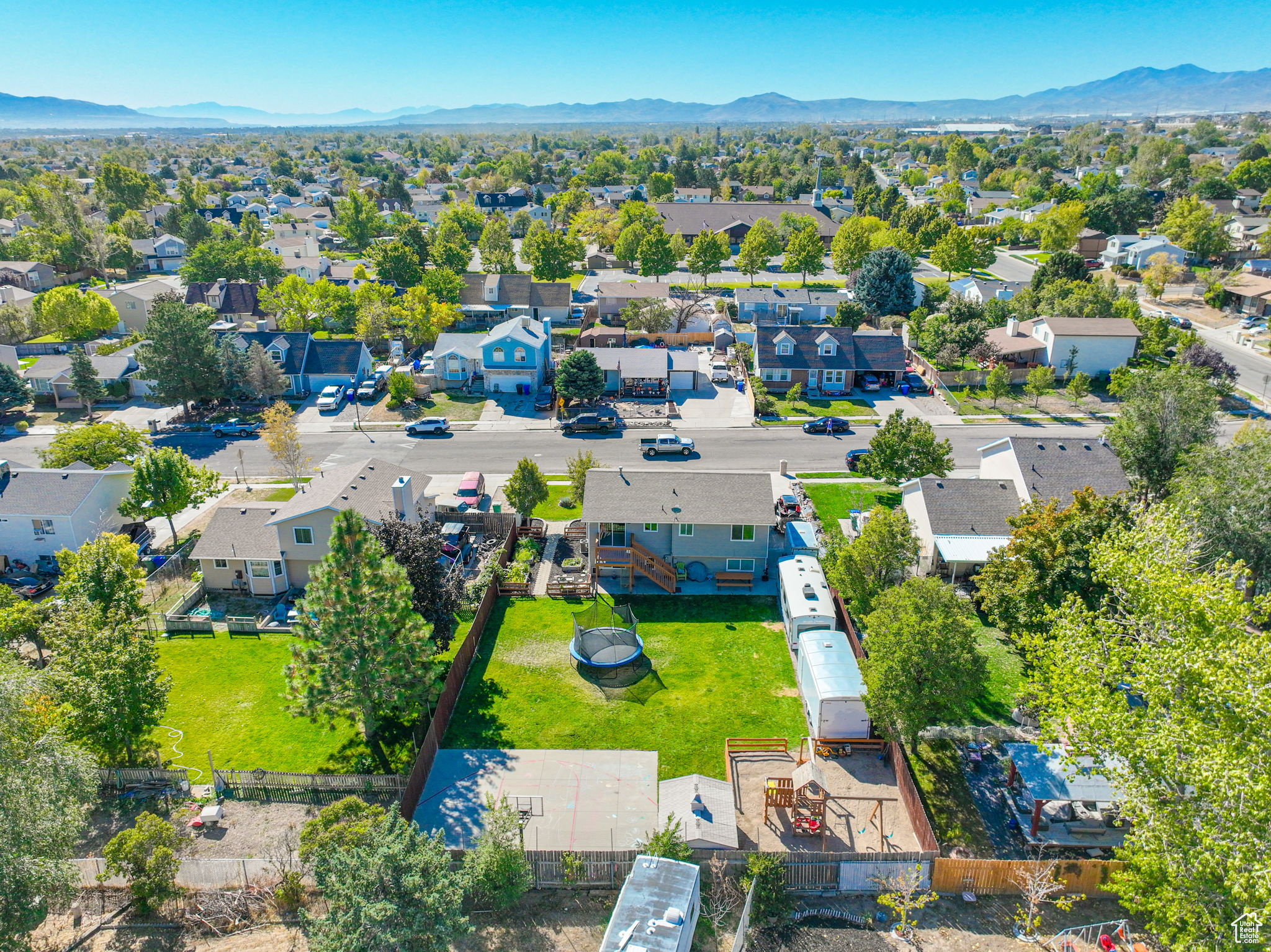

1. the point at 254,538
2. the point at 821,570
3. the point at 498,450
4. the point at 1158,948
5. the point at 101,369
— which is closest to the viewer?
the point at 1158,948

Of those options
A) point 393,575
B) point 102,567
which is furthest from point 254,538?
point 393,575

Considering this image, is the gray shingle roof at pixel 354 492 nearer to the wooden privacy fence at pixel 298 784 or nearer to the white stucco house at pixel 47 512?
the white stucco house at pixel 47 512

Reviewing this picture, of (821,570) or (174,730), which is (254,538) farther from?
(821,570)

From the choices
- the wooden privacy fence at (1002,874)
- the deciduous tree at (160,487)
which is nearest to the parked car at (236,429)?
the deciduous tree at (160,487)

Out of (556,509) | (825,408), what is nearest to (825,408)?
(825,408)


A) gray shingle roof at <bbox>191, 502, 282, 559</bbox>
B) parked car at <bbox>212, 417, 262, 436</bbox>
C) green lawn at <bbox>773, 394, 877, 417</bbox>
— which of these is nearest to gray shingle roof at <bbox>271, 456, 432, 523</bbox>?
gray shingle roof at <bbox>191, 502, 282, 559</bbox>

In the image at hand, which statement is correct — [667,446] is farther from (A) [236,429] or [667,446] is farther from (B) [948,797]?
(B) [948,797]

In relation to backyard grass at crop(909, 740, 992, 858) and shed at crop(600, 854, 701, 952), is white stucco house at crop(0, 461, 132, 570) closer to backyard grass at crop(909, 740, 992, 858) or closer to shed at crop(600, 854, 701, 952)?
shed at crop(600, 854, 701, 952)

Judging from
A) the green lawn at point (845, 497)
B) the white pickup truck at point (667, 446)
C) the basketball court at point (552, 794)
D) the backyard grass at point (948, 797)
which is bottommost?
the backyard grass at point (948, 797)
